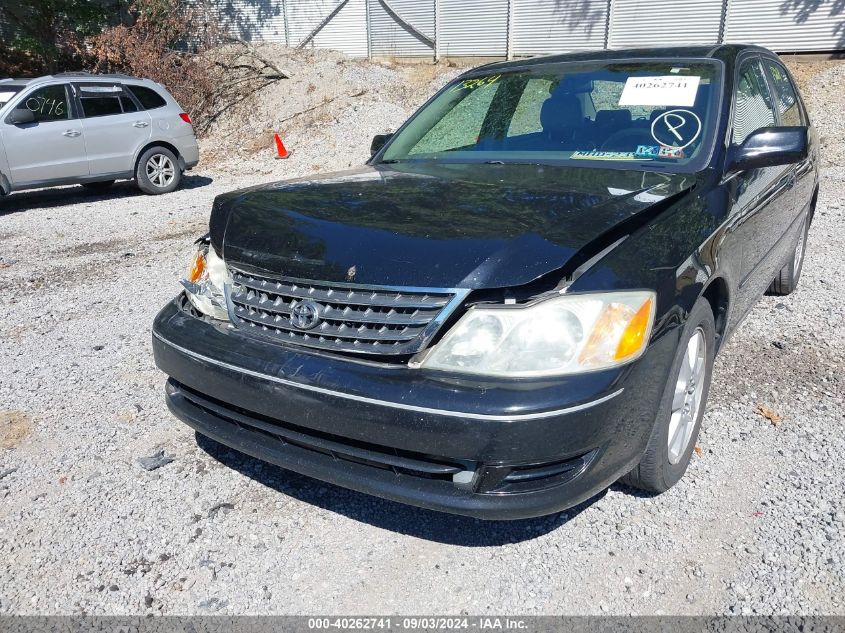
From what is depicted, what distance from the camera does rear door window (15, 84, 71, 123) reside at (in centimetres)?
925

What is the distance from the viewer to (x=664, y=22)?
14766mm

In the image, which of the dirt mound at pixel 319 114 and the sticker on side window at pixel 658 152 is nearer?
the sticker on side window at pixel 658 152

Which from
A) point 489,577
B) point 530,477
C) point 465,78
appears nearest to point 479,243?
point 530,477

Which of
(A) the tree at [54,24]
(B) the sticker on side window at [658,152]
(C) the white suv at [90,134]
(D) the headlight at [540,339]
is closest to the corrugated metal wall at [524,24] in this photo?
(A) the tree at [54,24]

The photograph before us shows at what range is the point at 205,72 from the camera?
53.3 ft

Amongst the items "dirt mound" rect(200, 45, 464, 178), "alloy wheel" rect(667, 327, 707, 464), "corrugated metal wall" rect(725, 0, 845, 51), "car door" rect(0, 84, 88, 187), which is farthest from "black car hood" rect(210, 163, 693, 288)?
"corrugated metal wall" rect(725, 0, 845, 51)

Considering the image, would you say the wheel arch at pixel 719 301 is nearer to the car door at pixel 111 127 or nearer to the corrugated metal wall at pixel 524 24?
the car door at pixel 111 127

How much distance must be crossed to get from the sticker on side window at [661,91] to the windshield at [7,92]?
29.0ft

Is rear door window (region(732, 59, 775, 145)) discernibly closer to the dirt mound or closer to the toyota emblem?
the toyota emblem

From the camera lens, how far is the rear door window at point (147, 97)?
34.1 ft

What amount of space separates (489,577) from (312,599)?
622mm

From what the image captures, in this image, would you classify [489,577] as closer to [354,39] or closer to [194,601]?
[194,601]

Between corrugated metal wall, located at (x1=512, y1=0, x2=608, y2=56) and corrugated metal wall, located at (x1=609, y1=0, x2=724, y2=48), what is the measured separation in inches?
14.8

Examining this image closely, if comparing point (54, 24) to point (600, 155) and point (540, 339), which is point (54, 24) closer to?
point (600, 155)
